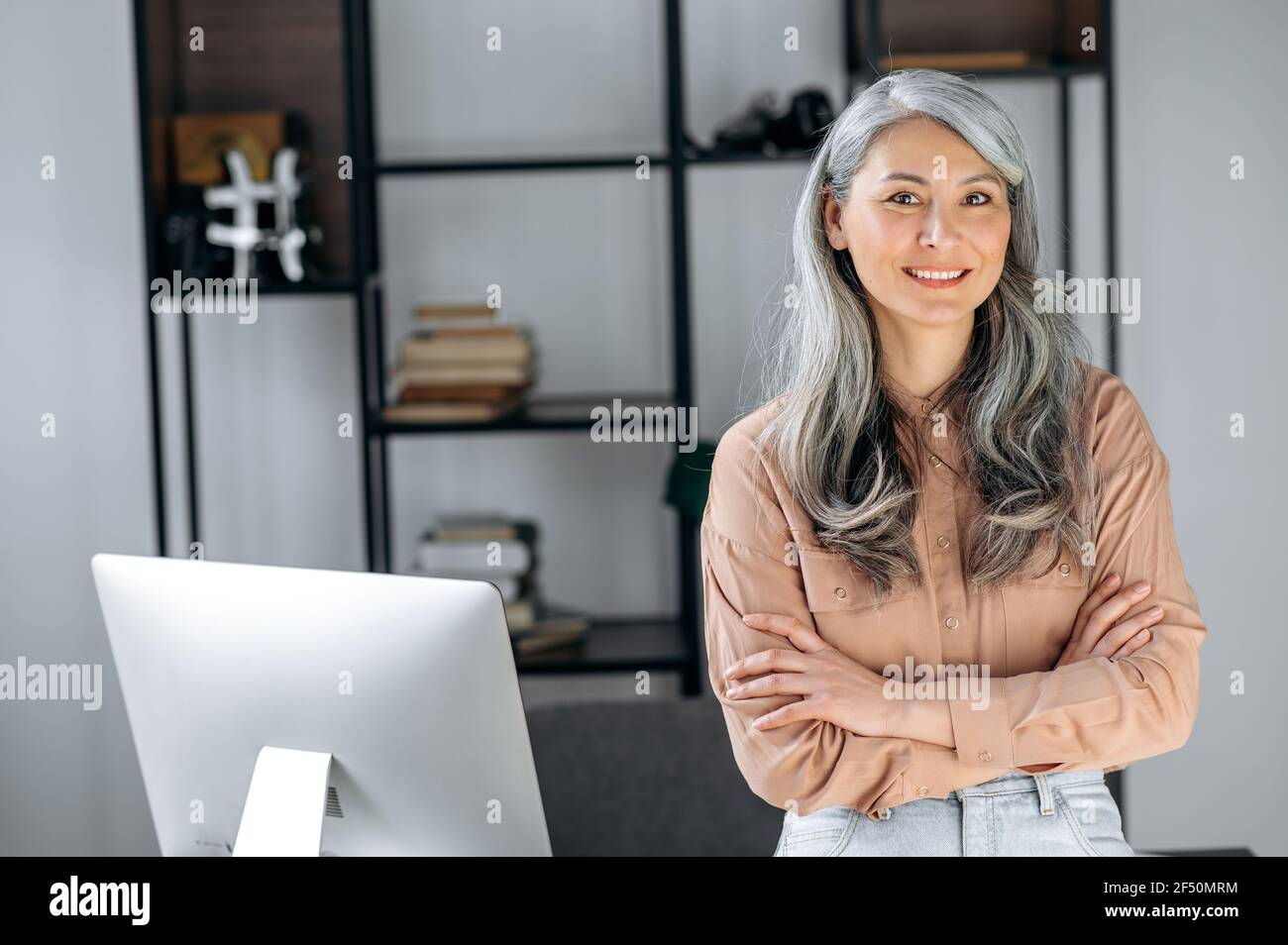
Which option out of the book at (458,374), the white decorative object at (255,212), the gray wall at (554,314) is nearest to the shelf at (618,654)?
the gray wall at (554,314)

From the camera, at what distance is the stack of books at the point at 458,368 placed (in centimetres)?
259

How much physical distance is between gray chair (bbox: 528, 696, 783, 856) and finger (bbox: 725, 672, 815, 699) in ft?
3.51

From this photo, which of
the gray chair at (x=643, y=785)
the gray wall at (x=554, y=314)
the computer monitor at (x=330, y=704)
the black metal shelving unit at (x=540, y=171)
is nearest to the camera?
the computer monitor at (x=330, y=704)

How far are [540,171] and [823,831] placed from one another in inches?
65.9

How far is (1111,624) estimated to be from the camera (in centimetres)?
141

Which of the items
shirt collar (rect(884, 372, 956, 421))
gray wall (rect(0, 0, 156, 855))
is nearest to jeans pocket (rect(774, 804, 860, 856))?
shirt collar (rect(884, 372, 956, 421))

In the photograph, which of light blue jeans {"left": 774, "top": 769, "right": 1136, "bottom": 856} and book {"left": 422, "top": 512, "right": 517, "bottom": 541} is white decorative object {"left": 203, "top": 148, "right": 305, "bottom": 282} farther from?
light blue jeans {"left": 774, "top": 769, "right": 1136, "bottom": 856}

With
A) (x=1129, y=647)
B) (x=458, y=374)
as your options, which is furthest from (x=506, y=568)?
(x=1129, y=647)

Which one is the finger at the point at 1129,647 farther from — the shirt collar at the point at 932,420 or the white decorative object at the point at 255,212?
→ the white decorative object at the point at 255,212

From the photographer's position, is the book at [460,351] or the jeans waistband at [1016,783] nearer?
the jeans waistband at [1016,783]

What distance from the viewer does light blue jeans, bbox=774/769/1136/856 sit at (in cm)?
136

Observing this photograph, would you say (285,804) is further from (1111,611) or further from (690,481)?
(690,481)

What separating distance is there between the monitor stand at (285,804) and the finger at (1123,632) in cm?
79

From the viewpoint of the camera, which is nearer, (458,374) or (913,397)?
(913,397)
